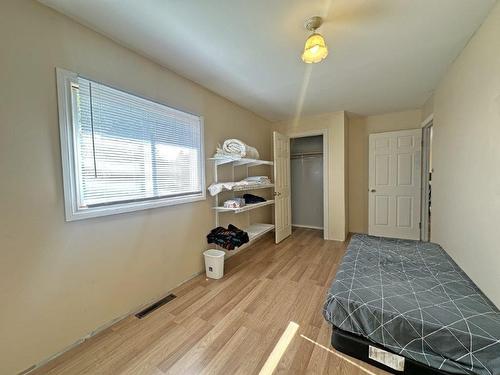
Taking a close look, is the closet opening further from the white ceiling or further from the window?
the window

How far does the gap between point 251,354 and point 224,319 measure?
43 centimetres

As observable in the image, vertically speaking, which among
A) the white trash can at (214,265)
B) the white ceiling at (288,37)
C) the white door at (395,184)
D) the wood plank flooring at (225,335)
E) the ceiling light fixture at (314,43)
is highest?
the white ceiling at (288,37)

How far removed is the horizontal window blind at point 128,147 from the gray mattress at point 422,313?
1861mm

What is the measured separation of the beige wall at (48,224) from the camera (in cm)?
127

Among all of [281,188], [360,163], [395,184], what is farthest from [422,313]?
[360,163]

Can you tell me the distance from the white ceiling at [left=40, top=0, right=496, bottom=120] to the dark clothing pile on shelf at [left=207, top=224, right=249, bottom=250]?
1858 millimetres

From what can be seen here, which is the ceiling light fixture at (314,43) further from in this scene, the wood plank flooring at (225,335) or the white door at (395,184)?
the white door at (395,184)

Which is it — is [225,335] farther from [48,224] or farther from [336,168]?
[336,168]

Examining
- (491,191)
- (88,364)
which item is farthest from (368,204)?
(88,364)

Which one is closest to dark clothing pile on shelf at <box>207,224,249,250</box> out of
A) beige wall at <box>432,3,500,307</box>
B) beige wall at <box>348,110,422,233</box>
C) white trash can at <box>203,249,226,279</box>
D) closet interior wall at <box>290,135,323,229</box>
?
white trash can at <box>203,249,226,279</box>

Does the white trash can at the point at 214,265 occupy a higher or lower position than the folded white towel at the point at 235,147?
lower

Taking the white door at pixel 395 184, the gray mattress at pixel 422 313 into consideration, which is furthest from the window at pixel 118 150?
the white door at pixel 395 184

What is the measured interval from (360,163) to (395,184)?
716mm

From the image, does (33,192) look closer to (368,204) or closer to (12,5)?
(12,5)
